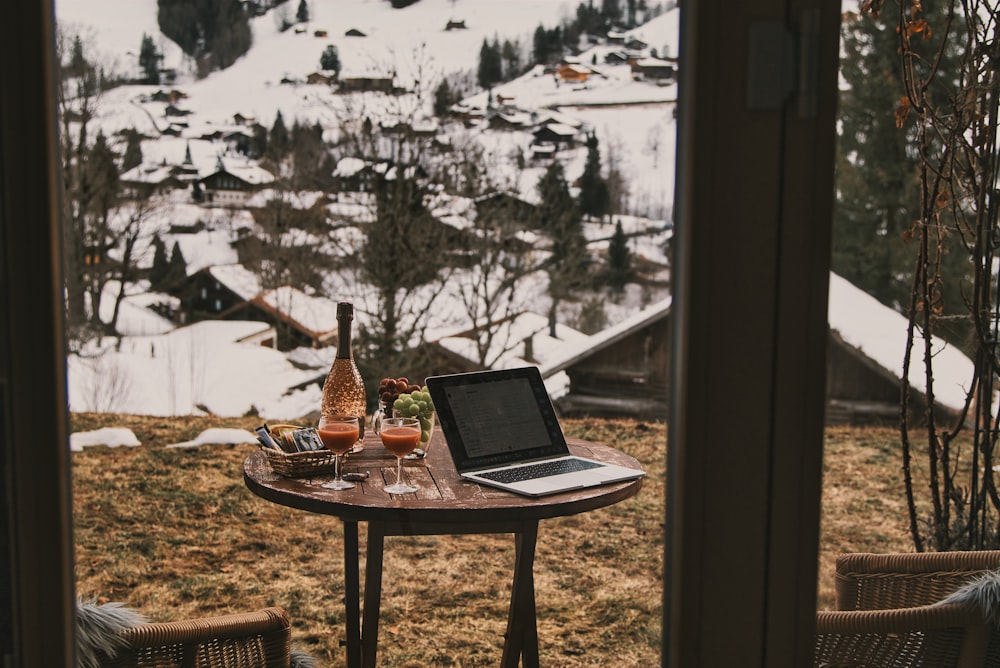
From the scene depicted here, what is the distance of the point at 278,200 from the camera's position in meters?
3.59

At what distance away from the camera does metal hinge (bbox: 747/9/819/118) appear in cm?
89

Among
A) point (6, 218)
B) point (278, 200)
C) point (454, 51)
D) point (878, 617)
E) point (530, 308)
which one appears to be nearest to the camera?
point (6, 218)

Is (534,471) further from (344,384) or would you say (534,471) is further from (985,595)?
(985,595)

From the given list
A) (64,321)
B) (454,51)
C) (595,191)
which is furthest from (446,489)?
(454,51)

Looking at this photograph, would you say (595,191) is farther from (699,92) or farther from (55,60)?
(55,60)

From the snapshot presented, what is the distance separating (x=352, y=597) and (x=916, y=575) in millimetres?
1102

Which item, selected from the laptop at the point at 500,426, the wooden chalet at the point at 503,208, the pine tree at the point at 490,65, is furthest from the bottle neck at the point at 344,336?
the wooden chalet at the point at 503,208

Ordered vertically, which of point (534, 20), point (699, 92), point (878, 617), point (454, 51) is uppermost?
point (454, 51)

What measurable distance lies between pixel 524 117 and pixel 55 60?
216cm

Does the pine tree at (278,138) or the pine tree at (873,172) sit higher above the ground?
the pine tree at (278,138)

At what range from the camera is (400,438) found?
1.72m

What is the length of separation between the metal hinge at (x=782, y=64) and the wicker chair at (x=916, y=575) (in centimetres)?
79

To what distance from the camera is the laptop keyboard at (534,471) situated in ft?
5.46

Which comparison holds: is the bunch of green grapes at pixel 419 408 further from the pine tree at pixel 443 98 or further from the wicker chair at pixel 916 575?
the pine tree at pixel 443 98
